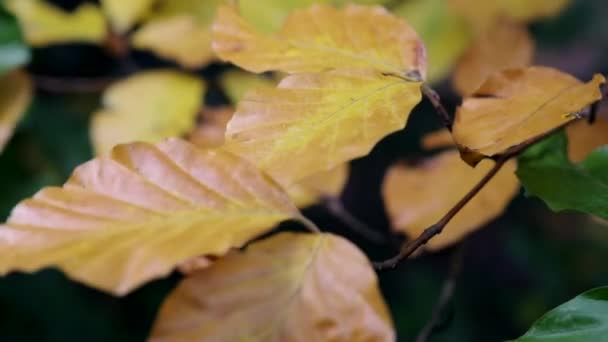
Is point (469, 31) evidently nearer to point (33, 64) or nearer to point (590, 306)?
point (590, 306)

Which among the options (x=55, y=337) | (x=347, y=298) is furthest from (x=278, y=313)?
(x=55, y=337)

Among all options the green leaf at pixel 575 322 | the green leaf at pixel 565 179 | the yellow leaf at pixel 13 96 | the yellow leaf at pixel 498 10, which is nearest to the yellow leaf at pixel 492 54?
the yellow leaf at pixel 498 10

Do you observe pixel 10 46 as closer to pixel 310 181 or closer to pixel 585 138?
pixel 310 181

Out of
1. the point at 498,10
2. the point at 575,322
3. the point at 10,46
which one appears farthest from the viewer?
the point at 498,10

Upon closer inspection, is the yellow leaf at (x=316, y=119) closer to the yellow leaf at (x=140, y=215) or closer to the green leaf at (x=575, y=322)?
the yellow leaf at (x=140, y=215)

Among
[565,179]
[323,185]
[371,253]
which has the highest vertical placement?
[565,179]

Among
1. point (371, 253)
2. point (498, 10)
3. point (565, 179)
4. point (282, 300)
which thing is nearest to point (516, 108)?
point (565, 179)

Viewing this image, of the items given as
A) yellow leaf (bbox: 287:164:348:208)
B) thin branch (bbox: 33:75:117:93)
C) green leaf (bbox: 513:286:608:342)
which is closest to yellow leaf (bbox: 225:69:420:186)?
green leaf (bbox: 513:286:608:342)

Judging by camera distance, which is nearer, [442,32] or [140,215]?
[140,215]
